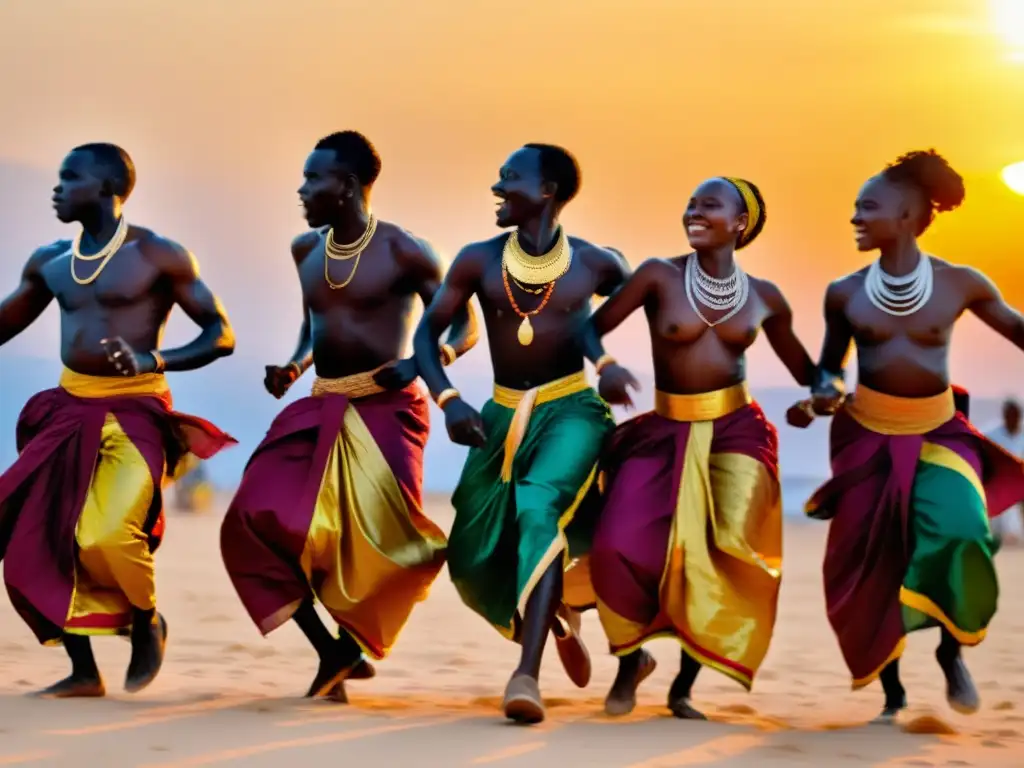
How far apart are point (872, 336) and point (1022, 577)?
32.6ft

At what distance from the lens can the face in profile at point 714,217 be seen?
748cm

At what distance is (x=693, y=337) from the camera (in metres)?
7.48

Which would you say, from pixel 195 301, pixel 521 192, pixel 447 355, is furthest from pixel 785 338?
pixel 195 301

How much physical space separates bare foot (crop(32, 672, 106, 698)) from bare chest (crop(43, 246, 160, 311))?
1.63 meters

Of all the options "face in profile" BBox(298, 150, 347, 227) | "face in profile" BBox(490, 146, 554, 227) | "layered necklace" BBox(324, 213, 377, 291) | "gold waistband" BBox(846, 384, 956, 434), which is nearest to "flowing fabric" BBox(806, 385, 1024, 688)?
"gold waistband" BBox(846, 384, 956, 434)

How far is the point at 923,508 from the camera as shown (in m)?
7.43

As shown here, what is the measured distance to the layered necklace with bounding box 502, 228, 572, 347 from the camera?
7.60 m

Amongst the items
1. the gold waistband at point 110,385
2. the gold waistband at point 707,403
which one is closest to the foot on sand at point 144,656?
the gold waistband at point 110,385

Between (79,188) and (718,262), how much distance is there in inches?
113

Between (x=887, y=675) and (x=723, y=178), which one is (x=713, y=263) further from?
(x=887, y=675)

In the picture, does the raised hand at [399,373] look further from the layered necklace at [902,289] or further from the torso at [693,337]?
the layered necklace at [902,289]

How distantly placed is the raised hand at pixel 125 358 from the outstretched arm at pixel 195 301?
0.18m

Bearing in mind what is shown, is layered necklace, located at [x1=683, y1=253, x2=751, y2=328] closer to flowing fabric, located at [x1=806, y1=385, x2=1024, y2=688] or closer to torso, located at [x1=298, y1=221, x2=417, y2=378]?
flowing fabric, located at [x1=806, y1=385, x2=1024, y2=688]

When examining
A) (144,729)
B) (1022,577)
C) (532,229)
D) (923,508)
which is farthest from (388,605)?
(1022,577)
